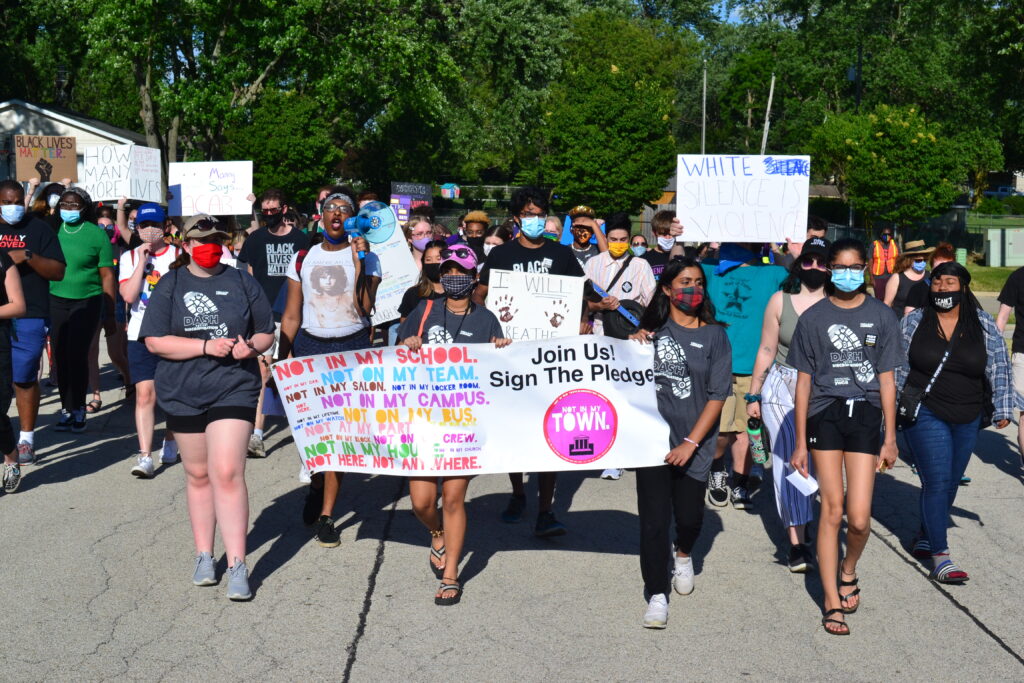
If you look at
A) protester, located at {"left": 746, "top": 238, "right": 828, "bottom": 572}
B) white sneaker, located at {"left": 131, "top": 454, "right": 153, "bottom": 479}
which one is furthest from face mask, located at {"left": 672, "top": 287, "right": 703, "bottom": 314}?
white sneaker, located at {"left": 131, "top": 454, "right": 153, "bottom": 479}

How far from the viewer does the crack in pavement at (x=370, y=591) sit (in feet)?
17.2

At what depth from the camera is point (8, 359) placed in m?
8.10

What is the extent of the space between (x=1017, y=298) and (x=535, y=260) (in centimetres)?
382

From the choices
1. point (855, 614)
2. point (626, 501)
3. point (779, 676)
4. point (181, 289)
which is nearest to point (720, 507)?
point (626, 501)

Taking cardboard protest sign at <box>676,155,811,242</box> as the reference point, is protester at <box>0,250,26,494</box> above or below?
below

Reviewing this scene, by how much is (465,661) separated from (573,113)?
47.7m

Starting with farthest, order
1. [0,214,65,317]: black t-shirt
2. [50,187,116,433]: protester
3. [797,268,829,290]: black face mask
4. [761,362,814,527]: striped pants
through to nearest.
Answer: [50,187,116,433]: protester, [0,214,65,317]: black t-shirt, [797,268,829,290]: black face mask, [761,362,814,527]: striped pants

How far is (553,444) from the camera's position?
6184mm

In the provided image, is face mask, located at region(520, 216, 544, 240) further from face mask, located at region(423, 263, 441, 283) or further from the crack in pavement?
the crack in pavement

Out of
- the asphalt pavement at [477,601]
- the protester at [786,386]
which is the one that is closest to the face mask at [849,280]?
the protester at [786,386]

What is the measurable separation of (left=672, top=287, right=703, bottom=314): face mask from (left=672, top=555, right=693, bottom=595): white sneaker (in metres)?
1.34

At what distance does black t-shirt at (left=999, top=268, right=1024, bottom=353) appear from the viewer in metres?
8.78

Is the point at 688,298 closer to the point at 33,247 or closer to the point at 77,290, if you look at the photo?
the point at 33,247

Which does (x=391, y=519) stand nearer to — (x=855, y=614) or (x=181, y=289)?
(x=181, y=289)
